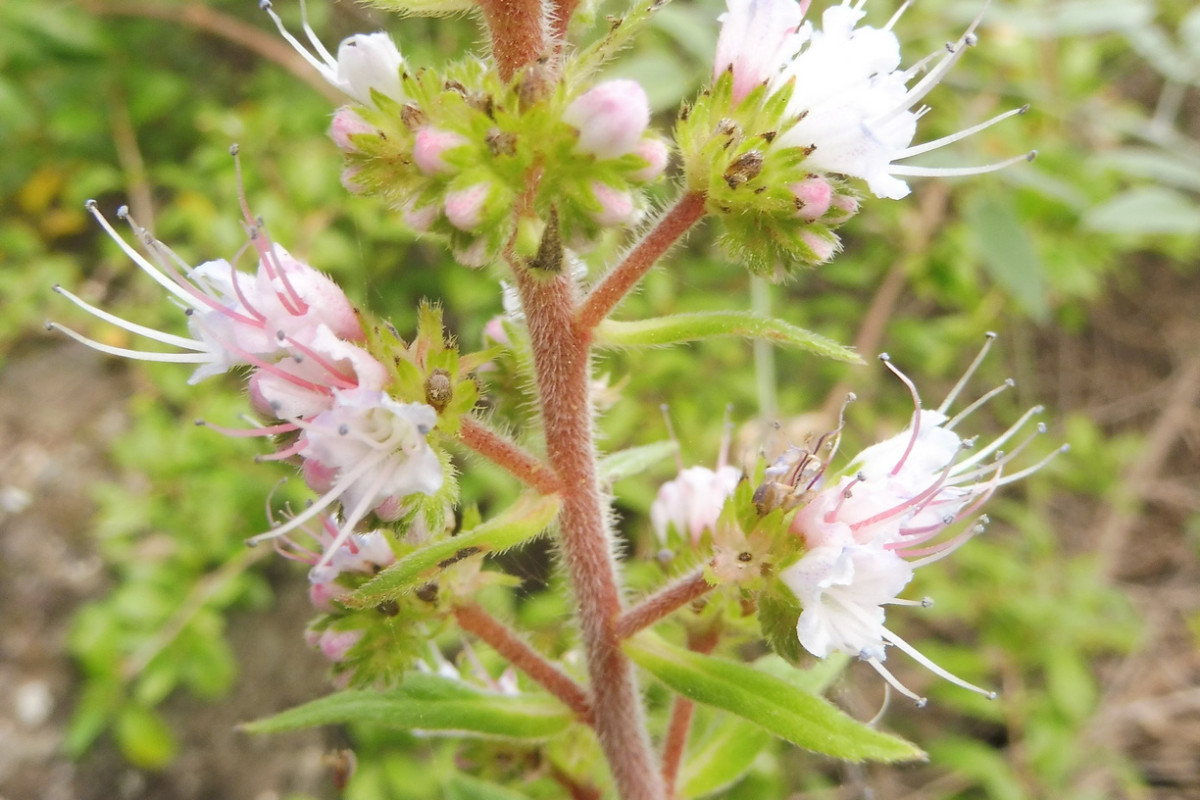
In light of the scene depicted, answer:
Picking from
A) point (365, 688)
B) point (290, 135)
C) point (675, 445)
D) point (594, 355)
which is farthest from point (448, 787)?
point (290, 135)

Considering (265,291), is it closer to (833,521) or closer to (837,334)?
(833,521)

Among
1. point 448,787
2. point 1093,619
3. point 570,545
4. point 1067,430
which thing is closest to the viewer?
point 570,545

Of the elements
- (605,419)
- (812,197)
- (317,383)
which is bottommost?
(605,419)

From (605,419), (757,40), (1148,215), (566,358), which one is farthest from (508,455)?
(1148,215)

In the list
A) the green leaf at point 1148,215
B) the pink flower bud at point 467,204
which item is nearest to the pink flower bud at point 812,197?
the pink flower bud at point 467,204

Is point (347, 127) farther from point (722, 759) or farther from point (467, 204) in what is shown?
point (722, 759)
